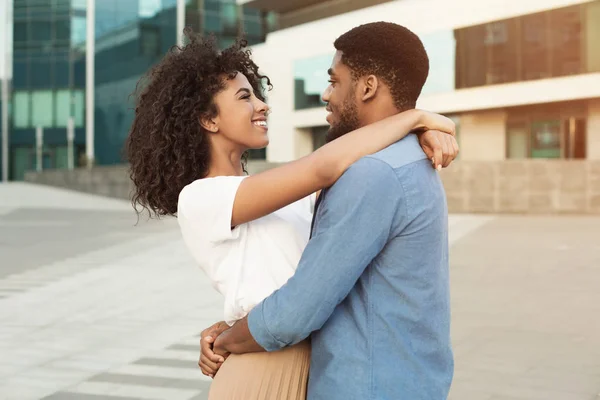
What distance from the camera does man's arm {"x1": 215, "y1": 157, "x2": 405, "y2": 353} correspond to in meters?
1.91

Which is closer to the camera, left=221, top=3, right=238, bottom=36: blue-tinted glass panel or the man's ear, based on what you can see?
the man's ear

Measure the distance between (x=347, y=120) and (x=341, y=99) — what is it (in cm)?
6

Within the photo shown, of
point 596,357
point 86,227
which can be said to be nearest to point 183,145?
point 596,357

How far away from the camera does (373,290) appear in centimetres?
198

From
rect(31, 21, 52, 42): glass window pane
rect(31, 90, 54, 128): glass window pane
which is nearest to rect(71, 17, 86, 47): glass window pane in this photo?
rect(31, 21, 52, 42): glass window pane

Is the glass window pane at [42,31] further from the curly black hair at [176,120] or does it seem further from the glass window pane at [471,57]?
the curly black hair at [176,120]

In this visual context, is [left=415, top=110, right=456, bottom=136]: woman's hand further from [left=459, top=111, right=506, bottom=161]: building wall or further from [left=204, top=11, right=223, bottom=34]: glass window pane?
[left=204, top=11, right=223, bottom=34]: glass window pane

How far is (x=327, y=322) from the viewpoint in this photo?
2.03 metres

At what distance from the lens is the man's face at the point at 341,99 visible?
212cm

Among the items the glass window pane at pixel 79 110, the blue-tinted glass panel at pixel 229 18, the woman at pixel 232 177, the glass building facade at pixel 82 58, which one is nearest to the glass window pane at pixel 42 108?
the glass building facade at pixel 82 58

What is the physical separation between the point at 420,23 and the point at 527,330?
98.7ft

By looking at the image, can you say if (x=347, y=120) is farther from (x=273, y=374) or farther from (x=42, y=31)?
(x=42, y=31)

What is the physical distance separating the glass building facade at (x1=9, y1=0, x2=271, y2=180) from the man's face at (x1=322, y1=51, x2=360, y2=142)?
4931 centimetres

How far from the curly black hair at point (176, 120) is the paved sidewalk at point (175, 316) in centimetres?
309
